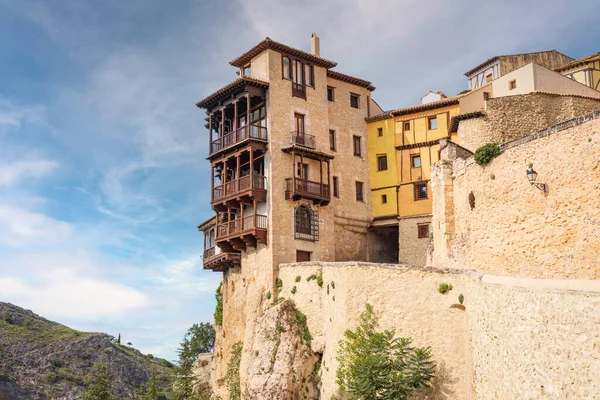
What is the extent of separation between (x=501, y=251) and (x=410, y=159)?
16.4 meters

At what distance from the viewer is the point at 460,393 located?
82.3 ft

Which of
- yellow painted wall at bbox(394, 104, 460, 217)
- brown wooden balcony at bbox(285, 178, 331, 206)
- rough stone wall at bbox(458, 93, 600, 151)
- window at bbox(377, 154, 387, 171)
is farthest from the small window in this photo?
rough stone wall at bbox(458, 93, 600, 151)

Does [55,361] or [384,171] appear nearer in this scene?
[384,171]

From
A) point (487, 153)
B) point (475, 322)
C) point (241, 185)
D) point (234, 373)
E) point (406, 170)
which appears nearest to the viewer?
point (475, 322)

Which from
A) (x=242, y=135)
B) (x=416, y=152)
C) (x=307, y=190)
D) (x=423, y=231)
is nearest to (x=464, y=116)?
(x=416, y=152)

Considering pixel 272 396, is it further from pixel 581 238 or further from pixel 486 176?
pixel 581 238

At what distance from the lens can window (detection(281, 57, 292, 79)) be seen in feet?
140

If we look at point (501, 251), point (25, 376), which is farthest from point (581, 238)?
point (25, 376)

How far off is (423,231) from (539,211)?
54.8ft

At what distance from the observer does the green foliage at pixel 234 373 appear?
3866 cm

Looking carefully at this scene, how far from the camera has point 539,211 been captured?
26.6m

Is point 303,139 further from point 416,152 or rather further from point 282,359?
point 282,359

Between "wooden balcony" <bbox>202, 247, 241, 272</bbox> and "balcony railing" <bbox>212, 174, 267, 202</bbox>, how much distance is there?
3.53m

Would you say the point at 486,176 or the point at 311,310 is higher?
the point at 486,176
